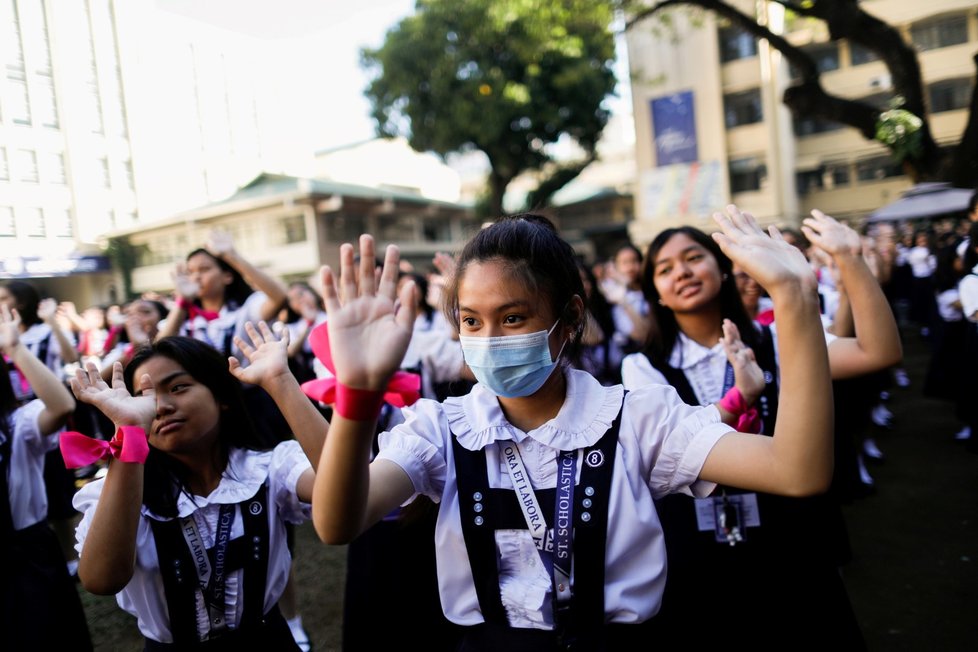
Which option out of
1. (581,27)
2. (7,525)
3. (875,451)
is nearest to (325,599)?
(7,525)

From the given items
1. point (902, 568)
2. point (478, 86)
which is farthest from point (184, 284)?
point (478, 86)

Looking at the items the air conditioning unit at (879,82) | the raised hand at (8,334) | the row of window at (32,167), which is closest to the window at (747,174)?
the air conditioning unit at (879,82)

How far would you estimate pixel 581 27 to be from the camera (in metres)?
11.0

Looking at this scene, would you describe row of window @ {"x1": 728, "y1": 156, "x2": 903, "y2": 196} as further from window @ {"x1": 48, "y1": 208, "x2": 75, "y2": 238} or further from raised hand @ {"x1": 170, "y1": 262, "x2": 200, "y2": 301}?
window @ {"x1": 48, "y1": 208, "x2": 75, "y2": 238}

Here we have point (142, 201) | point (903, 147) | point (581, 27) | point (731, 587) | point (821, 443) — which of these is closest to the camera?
point (821, 443)

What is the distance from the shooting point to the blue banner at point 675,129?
20188mm

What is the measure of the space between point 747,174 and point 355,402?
21.6 meters

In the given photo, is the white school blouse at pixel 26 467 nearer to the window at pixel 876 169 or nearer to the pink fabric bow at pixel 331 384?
the pink fabric bow at pixel 331 384

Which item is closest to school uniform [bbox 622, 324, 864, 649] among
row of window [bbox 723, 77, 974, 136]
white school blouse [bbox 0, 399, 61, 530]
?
white school blouse [bbox 0, 399, 61, 530]

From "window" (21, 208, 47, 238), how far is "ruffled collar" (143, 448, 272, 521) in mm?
1881

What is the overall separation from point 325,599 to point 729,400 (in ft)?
8.48

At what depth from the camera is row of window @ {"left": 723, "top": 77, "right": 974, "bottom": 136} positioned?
1944cm

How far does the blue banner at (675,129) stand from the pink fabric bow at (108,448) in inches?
798

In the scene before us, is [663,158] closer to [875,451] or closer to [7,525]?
[875,451]
